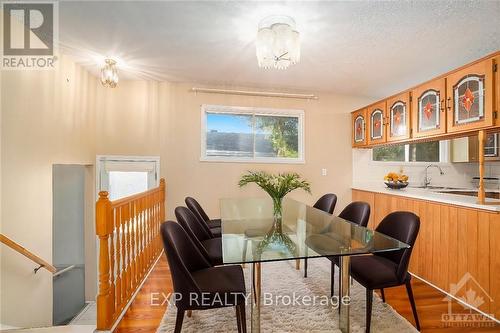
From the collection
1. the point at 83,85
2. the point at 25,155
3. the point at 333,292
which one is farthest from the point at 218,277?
the point at 83,85

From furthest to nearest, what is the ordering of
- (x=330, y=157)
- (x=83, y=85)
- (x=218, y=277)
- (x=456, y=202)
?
(x=330, y=157) < (x=83, y=85) < (x=456, y=202) < (x=218, y=277)

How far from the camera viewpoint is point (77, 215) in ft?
10.8

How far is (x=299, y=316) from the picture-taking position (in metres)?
1.94

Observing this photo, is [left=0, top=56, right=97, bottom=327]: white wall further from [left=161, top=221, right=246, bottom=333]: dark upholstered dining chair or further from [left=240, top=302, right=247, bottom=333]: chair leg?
[left=240, top=302, right=247, bottom=333]: chair leg

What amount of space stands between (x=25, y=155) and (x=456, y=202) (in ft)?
13.3

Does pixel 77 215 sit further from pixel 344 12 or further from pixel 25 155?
pixel 344 12

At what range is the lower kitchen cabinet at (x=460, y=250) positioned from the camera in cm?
194

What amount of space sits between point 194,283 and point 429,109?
2.85 meters

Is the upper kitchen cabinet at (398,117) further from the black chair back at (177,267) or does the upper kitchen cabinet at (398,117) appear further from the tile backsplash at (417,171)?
the black chair back at (177,267)

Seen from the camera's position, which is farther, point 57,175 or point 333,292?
point 57,175

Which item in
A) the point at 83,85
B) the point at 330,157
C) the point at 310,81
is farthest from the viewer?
the point at 330,157

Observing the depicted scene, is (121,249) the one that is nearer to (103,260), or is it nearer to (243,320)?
(103,260)

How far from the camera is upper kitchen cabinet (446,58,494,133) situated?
6.46ft

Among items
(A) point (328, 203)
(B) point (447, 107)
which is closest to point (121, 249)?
(A) point (328, 203)
